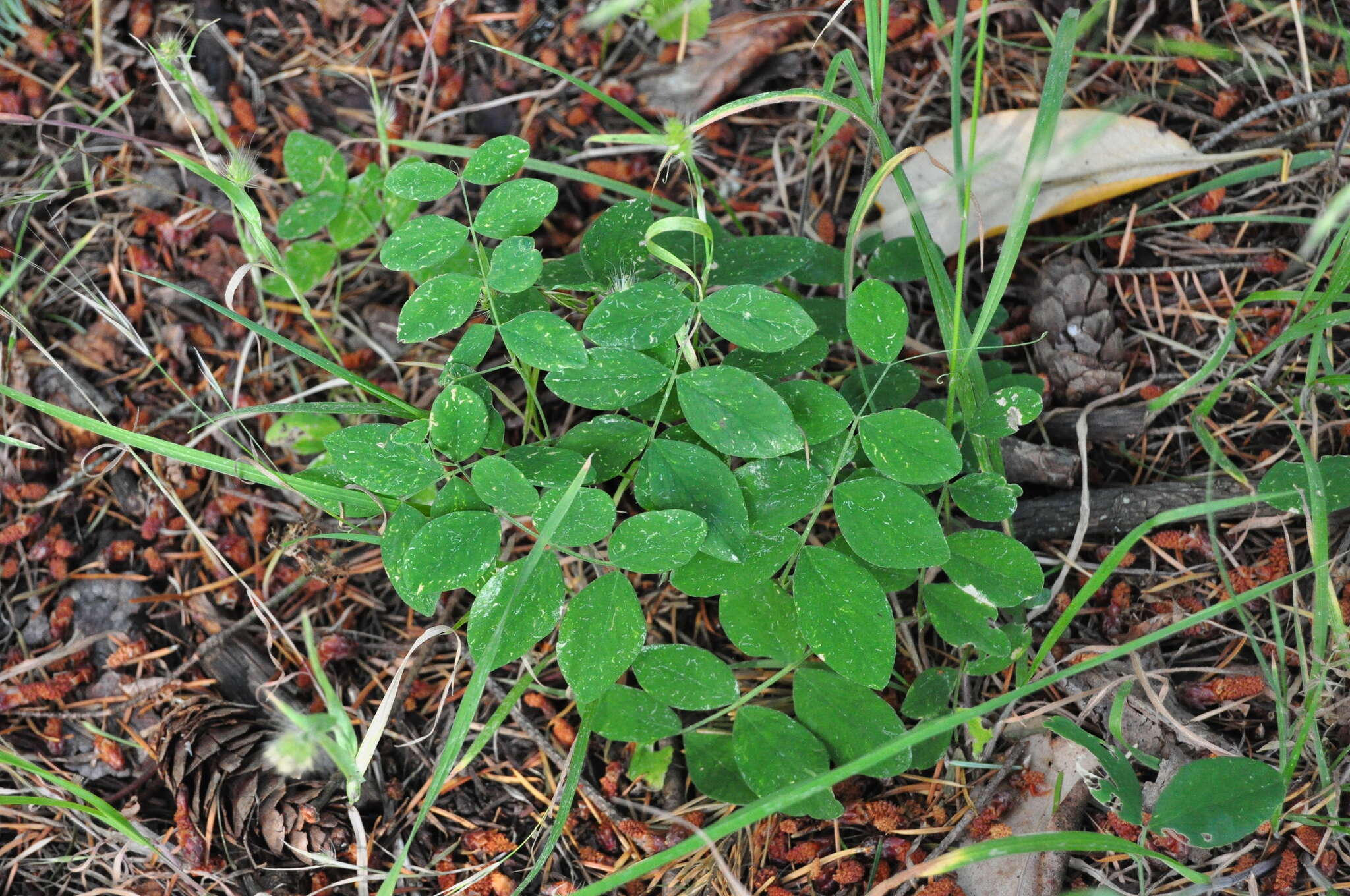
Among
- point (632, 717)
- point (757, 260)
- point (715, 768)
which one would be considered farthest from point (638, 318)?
point (715, 768)

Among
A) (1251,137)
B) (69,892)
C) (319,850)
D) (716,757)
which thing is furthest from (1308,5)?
(69,892)

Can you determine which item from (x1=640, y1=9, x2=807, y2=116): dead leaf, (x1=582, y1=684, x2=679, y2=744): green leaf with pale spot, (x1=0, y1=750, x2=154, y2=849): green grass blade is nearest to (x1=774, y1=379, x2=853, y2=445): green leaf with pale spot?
(x1=582, y1=684, x2=679, y2=744): green leaf with pale spot

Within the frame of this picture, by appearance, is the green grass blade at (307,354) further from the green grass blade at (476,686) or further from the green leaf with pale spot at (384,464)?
the green grass blade at (476,686)

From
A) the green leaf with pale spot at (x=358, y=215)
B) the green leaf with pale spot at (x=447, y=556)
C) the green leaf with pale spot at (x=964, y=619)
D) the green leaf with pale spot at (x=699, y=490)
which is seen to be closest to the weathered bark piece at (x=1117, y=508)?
the green leaf with pale spot at (x=964, y=619)

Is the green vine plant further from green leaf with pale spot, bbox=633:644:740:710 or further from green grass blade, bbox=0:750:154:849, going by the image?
green grass blade, bbox=0:750:154:849

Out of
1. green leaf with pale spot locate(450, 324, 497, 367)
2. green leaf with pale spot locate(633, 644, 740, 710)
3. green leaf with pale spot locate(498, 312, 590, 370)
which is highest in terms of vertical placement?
green leaf with pale spot locate(498, 312, 590, 370)
